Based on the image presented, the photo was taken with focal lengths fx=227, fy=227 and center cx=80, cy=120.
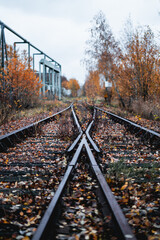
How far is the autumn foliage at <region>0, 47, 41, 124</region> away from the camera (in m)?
10.8

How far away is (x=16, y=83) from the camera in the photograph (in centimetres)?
1206

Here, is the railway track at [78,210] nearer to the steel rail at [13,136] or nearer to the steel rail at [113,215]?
the steel rail at [113,215]

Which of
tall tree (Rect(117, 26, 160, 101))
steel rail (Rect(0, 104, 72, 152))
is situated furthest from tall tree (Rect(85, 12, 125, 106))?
steel rail (Rect(0, 104, 72, 152))

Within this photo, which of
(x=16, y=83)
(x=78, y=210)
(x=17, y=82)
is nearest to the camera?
(x=78, y=210)

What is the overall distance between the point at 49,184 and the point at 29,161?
4.05 feet

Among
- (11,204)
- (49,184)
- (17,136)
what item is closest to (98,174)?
(49,184)

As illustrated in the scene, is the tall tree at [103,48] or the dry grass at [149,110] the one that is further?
the tall tree at [103,48]

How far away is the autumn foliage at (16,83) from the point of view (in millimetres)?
10760

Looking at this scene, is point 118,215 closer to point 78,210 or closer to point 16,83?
point 78,210

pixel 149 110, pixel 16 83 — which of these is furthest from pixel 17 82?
pixel 149 110

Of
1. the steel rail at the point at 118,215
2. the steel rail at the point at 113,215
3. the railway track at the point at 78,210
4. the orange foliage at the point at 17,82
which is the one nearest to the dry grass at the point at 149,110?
the orange foliage at the point at 17,82

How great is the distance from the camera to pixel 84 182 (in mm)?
3199

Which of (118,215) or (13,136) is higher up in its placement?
(13,136)

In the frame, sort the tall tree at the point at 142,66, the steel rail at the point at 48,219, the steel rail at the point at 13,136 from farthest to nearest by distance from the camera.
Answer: the tall tree at the point at 142,66
the steel rail at the point at 13,136
the steel rail at the point at 48,219
